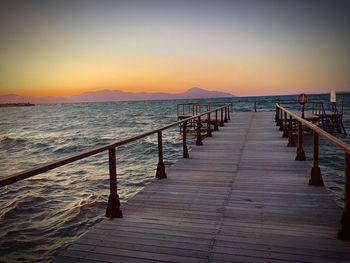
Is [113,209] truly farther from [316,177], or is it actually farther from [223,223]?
[316,177]

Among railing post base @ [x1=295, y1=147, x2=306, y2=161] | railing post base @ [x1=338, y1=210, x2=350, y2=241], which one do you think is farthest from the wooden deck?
railing post base @ [x1=295, y1=147, x2=306, y2=161]

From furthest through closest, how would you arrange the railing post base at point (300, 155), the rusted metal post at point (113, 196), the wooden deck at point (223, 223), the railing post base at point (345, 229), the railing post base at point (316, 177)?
the railing post base at point (300, 155), the railing post base at point (316, 177), the rusted metal post at point (113, 196), the railing post base at point (345, 229), the wooden deck at point (223, 223)

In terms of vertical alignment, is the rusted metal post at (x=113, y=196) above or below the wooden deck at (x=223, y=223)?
above

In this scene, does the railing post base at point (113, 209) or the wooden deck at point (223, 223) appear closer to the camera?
the wooden deck at point (223, 223)

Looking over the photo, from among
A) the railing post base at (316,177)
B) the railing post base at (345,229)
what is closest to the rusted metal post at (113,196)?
the railing post base at (345,229)

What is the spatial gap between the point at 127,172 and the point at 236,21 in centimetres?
1628

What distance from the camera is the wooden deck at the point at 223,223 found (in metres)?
3.12

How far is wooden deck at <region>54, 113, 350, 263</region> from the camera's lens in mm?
3121

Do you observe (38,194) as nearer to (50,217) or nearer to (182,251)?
(50,217)

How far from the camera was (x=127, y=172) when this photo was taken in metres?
14.1

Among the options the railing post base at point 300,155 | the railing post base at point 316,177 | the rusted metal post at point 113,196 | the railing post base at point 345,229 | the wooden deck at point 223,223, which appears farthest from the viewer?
the railing post base at point 300,155

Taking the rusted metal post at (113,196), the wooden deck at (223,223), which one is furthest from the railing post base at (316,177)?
the rusted metal post at (113,196)

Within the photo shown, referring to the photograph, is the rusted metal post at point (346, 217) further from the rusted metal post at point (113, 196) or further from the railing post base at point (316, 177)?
the rusted metal post at point (113, 196)

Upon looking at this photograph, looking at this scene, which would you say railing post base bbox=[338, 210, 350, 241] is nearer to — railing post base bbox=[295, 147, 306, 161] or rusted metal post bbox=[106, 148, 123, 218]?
rusted metal post bbox=[106, 148, 123, 218]
